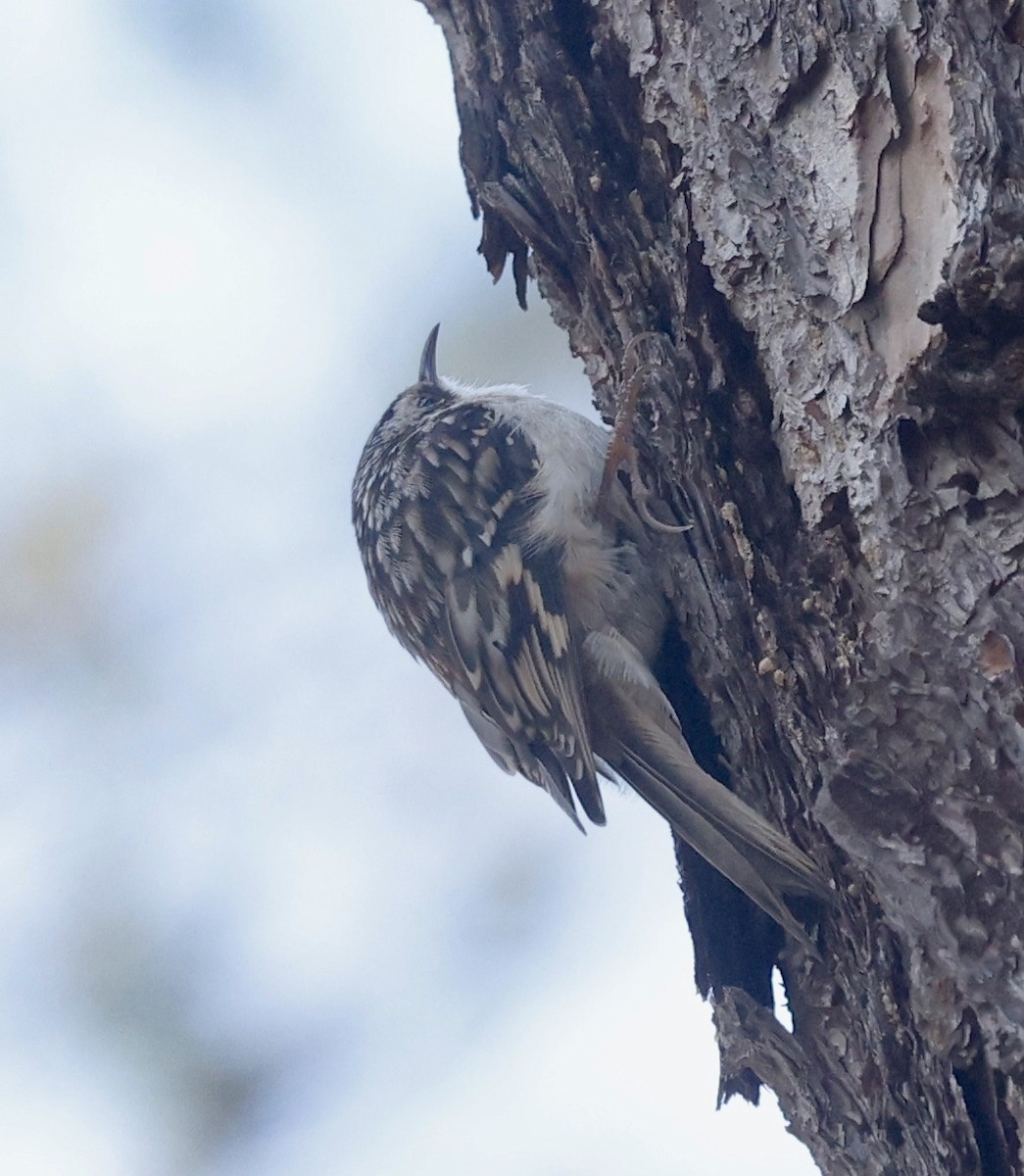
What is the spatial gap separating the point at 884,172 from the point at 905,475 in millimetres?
326

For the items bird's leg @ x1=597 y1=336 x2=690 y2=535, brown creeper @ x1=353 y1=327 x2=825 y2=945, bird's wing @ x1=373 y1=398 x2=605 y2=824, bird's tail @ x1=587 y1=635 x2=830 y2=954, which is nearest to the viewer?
bird's tail @ x1=587 y1=635 x2=830 y2=954

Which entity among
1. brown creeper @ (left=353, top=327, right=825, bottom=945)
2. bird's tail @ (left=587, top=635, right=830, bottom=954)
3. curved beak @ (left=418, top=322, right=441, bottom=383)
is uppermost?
curved beak @ (left=418, top=322, right=441, bottom=383)

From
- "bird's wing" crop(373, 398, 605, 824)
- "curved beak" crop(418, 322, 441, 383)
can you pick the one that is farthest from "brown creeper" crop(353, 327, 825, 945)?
"curved beak" crop(418, 322, 441, 383)

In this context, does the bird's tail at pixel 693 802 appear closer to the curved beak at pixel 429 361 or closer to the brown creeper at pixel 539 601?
the brown creeper at pixel 539 601

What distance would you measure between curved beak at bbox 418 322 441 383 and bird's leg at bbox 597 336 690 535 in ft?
3.26

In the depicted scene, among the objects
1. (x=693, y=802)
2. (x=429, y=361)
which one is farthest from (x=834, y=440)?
(x=429, y=361)

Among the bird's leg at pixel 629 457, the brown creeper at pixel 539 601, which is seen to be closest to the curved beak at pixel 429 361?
the brown creeper at pixel 539 601

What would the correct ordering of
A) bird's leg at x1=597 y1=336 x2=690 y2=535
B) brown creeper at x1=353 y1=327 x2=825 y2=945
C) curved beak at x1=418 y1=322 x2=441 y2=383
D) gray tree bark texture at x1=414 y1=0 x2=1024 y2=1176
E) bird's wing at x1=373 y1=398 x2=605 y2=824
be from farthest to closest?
curved beak at x1=418 y1=322 x2=441 y2=383
bird's wing at x1=373 y1=398 x2=605 y2=824
brown creeper at x1=353 y1=327 x2=825 y2=945
bird's leg at x1=597 y1=336 x2=690 y2=535
gray tree bark texture at x1=414 y1=0 x2=1024 y2=1176

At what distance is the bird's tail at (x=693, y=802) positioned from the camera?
173 cm

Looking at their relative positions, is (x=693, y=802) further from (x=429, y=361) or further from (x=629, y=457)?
(x=429, y=361)

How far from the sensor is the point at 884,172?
1.44 metres

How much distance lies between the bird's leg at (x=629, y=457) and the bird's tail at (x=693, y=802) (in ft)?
0.93

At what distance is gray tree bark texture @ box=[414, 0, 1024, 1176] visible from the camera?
1303 millimetres

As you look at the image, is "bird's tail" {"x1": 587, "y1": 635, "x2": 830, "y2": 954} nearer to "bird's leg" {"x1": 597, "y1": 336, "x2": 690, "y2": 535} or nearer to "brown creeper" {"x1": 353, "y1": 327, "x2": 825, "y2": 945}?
"brown creeper" {"x1": 353, "y1": 327, "x2": 825, "y2": 945}
